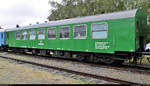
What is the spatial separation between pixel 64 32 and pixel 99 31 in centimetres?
338

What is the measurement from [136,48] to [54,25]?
7.14m

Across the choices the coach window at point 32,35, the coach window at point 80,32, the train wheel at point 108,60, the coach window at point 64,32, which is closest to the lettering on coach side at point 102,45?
the train wheel at point 108,60

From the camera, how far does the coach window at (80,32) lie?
38.0 feet

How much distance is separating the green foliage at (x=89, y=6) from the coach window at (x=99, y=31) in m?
8.07

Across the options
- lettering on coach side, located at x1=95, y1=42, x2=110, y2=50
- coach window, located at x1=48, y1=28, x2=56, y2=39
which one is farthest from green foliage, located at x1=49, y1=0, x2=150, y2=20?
lettering on coach side, located at x1=95, y1=42, x2=110, y2=50

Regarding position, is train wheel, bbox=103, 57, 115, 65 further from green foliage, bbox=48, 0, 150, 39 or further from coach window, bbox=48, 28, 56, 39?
green foliage, bbox=48, 0, 150, 39

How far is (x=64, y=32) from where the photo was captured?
13.1 m

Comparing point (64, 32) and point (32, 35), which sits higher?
point (64, 32)

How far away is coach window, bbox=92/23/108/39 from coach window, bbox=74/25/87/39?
78cm

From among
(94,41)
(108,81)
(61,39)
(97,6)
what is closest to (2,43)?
(61,39)

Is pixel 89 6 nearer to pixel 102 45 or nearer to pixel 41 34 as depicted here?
pixel 41 34

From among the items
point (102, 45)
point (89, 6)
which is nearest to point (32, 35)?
point (102, 45)

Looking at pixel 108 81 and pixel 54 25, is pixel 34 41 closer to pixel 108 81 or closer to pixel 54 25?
pixel 54 25

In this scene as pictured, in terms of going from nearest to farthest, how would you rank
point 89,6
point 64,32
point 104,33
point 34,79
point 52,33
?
point 34,79 → point 104,33 → point 64,32 → point 52,33 → point 89,6
